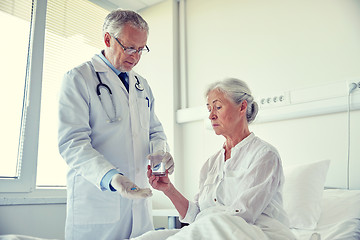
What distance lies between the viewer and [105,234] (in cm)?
145

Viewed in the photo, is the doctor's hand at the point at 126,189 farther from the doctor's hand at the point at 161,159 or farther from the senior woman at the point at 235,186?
the doctor's hand at the point at 161,159

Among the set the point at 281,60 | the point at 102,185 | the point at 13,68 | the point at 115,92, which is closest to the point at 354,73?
the point at 281,60

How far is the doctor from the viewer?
141cm

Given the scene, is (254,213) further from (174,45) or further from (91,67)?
(174,45)

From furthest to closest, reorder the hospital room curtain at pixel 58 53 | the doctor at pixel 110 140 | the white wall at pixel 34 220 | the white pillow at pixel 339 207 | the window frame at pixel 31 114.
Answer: the hospital room curtain at pixel 58 53 < the window frame at pixel 31 114 < the white wall at pixel 34 220 < the white pillow at pixel 339 207 < the doctor at pixel 110 140

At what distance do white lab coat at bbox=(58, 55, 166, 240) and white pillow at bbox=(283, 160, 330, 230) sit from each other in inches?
33.7

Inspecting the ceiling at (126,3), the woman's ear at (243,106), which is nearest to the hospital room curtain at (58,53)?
the ceiling at (126,3)

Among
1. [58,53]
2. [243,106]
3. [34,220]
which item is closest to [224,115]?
[243,106]

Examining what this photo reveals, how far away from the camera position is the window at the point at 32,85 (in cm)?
254

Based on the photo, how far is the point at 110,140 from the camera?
1569 mm

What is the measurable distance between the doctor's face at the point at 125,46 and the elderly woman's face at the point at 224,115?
1.49 ft

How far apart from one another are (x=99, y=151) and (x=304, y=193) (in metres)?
1.20

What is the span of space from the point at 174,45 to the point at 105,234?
7.85ft

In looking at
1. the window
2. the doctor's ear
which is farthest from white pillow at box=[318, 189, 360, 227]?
the window
